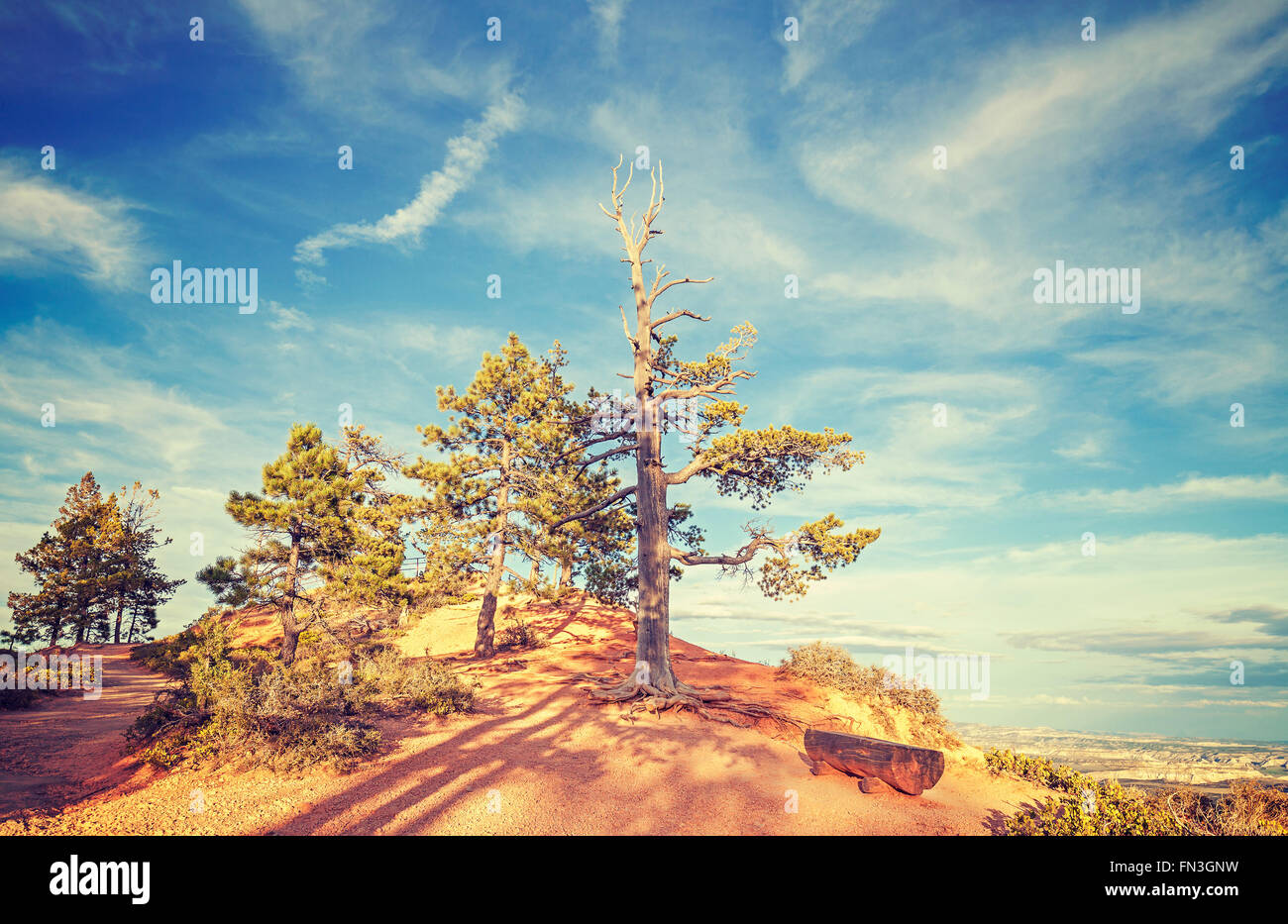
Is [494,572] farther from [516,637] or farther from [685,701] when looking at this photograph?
[685,701]

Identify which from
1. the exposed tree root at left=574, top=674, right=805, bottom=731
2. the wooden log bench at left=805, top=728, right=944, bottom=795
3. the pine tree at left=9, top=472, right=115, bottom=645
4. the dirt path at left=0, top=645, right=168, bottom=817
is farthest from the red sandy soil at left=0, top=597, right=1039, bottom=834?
the pine tree at left=9, top=472, right=115, bottom=645

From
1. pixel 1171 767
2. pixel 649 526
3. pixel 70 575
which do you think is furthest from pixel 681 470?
pixel 70 575

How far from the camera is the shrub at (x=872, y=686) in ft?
52.8

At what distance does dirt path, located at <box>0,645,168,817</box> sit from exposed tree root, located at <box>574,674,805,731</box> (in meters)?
10.2

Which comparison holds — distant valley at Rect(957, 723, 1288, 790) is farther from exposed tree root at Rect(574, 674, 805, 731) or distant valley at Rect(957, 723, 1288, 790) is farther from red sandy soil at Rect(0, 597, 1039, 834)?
exposed tree root at Rect(574, 674, 805, 731)

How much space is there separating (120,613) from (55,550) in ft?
17.6

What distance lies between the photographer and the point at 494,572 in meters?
23.7

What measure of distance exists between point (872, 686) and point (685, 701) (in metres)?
6.34

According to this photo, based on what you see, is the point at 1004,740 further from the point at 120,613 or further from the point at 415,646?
the point at 120,613

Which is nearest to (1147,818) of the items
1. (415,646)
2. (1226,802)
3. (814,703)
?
(1226,802)

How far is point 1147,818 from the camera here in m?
7.98
